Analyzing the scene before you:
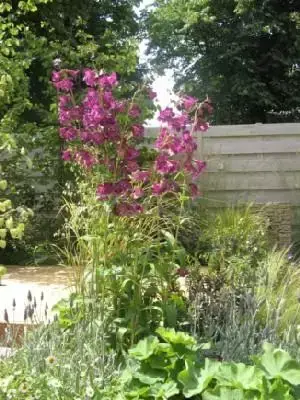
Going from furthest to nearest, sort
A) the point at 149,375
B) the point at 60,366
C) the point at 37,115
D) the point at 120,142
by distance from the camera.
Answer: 1. the point at 37,115
2. the point at 120,142
3. the point at 60,366
4. the point at 149,375

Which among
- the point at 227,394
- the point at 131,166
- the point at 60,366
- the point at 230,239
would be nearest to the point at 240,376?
the point at 227,394

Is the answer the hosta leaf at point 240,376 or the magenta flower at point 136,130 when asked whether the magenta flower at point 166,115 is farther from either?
the hosta leaf at point 240,376

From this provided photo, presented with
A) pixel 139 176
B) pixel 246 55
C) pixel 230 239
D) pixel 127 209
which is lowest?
pixel 230 239

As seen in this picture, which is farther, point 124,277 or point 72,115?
point 72,115

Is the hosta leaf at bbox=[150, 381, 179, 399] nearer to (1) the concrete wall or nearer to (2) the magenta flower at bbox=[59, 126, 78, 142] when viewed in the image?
(2) the magenta flower at bbox=[59, 126, 78, 142]

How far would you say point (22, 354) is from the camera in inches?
95.0

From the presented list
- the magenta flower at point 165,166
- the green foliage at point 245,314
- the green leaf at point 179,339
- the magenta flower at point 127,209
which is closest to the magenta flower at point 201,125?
the magenta flower at point 165,166

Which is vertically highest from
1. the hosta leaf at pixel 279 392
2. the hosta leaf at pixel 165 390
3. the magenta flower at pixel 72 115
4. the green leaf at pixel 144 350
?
the magenta flower at pixel 72 115

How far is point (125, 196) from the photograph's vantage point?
2652 millimetres

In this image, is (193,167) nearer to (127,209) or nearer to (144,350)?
(127,209)

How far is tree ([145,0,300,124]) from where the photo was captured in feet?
43.1

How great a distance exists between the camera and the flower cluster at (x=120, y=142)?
8.48 feet

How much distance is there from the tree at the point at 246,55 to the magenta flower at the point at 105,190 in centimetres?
1082

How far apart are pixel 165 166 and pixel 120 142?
0.23 meters
